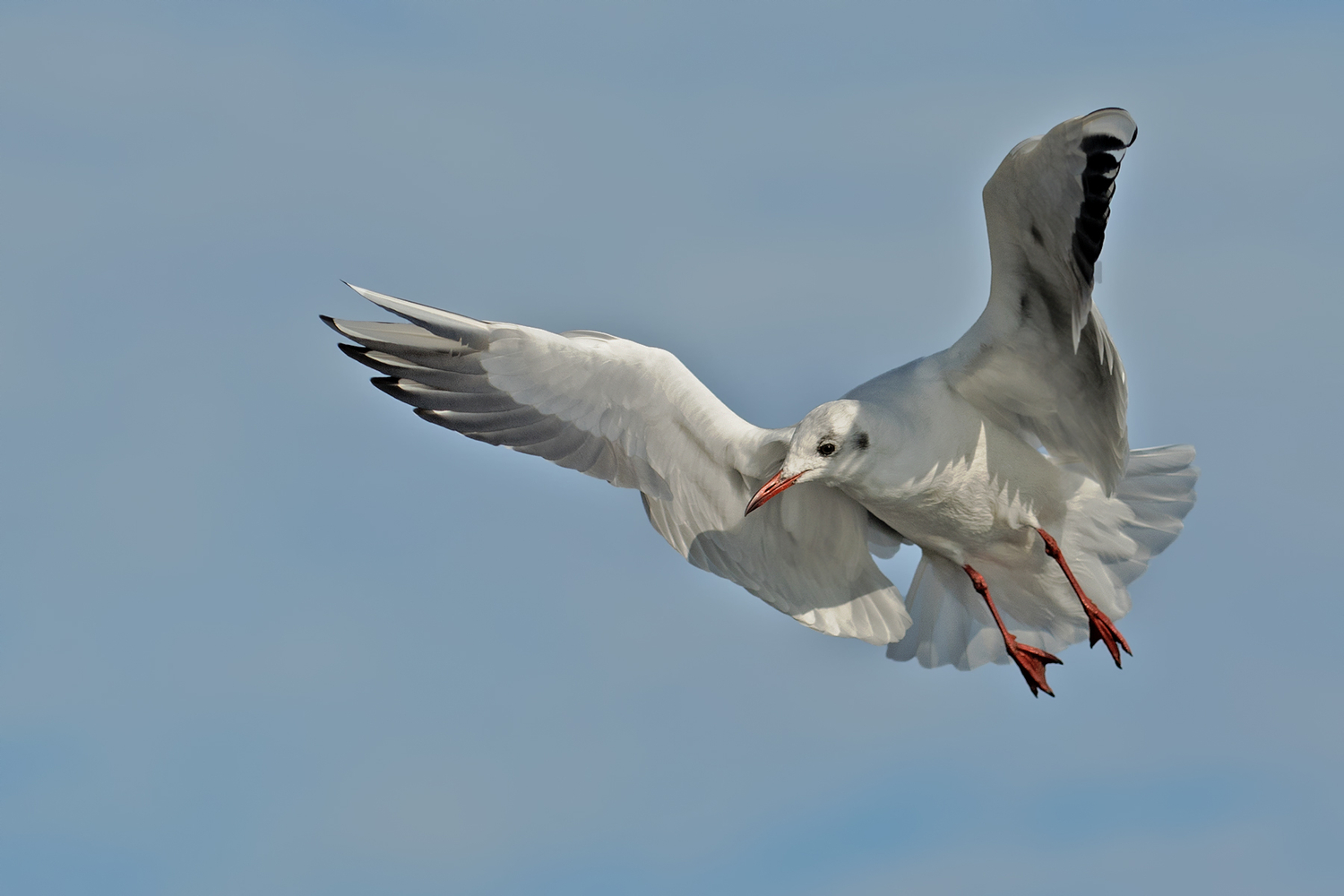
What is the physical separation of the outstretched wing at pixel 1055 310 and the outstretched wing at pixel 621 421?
1.09 metres

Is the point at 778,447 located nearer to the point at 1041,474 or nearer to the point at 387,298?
the point at 1041,474

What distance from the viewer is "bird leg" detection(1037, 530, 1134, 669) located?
28.2 ft

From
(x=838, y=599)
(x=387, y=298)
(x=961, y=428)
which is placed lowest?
(x=838, y=599)

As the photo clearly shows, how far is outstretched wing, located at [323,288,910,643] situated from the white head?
341mm

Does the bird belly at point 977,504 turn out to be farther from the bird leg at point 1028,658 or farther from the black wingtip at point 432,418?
the black wingtip at point 432,418

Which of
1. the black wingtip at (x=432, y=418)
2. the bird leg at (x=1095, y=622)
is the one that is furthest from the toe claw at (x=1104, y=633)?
the black wingtip at (x=432, y=418)

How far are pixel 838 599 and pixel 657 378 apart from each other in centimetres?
166

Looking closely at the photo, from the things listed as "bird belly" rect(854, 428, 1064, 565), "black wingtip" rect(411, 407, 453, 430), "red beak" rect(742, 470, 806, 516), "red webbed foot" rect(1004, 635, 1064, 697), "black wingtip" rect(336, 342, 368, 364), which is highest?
"black wingtip" rect(336, 342, 368, 364)

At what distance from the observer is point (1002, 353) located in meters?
8.05

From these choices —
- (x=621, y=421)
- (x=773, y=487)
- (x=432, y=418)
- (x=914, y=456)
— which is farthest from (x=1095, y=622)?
(x=432, y=418)

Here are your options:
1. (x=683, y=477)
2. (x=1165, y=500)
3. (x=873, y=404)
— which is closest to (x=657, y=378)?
(x=683, y=477)

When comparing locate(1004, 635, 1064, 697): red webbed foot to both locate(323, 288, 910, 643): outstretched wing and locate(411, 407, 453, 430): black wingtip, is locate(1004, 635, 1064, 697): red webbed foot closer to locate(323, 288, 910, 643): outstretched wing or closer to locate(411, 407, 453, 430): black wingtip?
locate(323, 288, 910, 643): outstretched wing

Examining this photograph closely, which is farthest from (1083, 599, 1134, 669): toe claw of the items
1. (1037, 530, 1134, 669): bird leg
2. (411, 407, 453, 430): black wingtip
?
(411, 407, 453, 430): black wingtip

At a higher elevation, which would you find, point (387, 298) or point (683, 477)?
point (387, 298)
